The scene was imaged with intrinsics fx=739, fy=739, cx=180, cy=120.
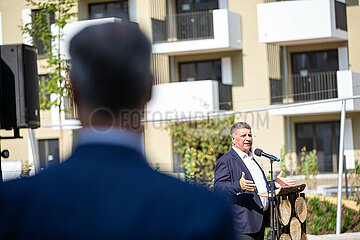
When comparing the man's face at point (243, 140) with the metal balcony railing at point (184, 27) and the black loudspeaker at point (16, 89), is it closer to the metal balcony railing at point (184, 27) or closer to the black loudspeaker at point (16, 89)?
the black loudspeaker at point (16, 89)

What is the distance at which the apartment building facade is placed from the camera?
2461cm

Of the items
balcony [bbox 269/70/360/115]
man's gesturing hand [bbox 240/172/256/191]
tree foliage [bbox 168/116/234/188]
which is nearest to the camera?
man's gesturing hand [bbox 240/172/256/191]

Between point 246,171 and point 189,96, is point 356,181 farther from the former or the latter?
point 189,96

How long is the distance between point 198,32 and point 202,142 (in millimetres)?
8712

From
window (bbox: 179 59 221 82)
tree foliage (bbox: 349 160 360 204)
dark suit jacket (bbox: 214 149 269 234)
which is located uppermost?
window (bbox: 179 59 221 82)

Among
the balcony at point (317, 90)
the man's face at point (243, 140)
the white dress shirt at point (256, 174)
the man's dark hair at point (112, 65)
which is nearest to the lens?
the man's dark hair at point (112, 65)

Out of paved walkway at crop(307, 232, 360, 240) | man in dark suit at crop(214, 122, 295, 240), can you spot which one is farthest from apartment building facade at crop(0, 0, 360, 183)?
man in dark suit at crop(214, 122, 295, 240)

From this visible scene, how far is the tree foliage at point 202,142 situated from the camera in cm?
1652

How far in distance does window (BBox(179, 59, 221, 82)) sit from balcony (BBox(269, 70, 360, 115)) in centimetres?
Answer: 242

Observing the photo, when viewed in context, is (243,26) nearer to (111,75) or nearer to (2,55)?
(2,55)

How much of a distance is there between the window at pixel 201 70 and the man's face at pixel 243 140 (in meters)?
18.8

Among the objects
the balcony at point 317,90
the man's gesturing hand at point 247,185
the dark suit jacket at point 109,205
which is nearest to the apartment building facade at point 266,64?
the balcony at point 317,90

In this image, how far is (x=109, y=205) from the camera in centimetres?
145

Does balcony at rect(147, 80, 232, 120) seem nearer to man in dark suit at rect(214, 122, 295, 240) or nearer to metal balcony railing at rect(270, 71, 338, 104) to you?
metal balcony railing at rect(270, 71, 338, 104)
